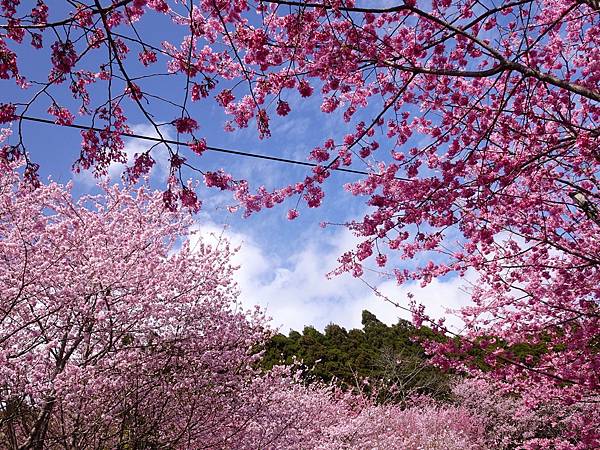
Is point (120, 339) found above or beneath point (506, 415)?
above

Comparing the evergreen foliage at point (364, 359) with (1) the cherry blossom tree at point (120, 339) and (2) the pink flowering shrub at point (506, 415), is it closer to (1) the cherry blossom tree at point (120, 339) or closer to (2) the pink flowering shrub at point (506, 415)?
(2) the pink flowering shrub at point (506, 415)

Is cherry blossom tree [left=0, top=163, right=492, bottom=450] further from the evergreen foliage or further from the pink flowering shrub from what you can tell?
the pink flowering shrub

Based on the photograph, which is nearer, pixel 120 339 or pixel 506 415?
pixel 120 339

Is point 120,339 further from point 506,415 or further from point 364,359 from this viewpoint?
point 506,415

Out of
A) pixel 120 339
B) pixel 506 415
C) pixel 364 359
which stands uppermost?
pixel 364 359

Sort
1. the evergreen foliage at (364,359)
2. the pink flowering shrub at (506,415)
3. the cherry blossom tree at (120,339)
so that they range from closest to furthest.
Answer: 1. the cherry blossom tree at (120,339)
2. the pink flowering shrub at (506,415)
3. the evergreen foliage at (364,359)

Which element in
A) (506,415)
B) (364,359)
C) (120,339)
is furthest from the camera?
(364,359)

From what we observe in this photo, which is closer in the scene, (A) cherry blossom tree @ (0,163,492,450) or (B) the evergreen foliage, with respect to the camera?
(A) cherry blossom tree @ (0,163,492,450)

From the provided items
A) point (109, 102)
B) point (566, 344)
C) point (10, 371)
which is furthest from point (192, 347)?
point (566, 344)

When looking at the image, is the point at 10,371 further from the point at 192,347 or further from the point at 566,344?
the point at 566,344

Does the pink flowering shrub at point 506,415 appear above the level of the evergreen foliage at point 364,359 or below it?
below

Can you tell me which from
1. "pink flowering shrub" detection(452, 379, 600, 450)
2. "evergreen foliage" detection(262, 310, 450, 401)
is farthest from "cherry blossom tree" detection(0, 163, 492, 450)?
"pink flowering shrub" detection(452, 379, 600, 450)

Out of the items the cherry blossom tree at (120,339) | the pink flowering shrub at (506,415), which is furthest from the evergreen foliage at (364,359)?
the cherry blossom tree at (120,339)

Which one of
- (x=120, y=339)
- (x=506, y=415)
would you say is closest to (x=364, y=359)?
(x=506, y=415)
